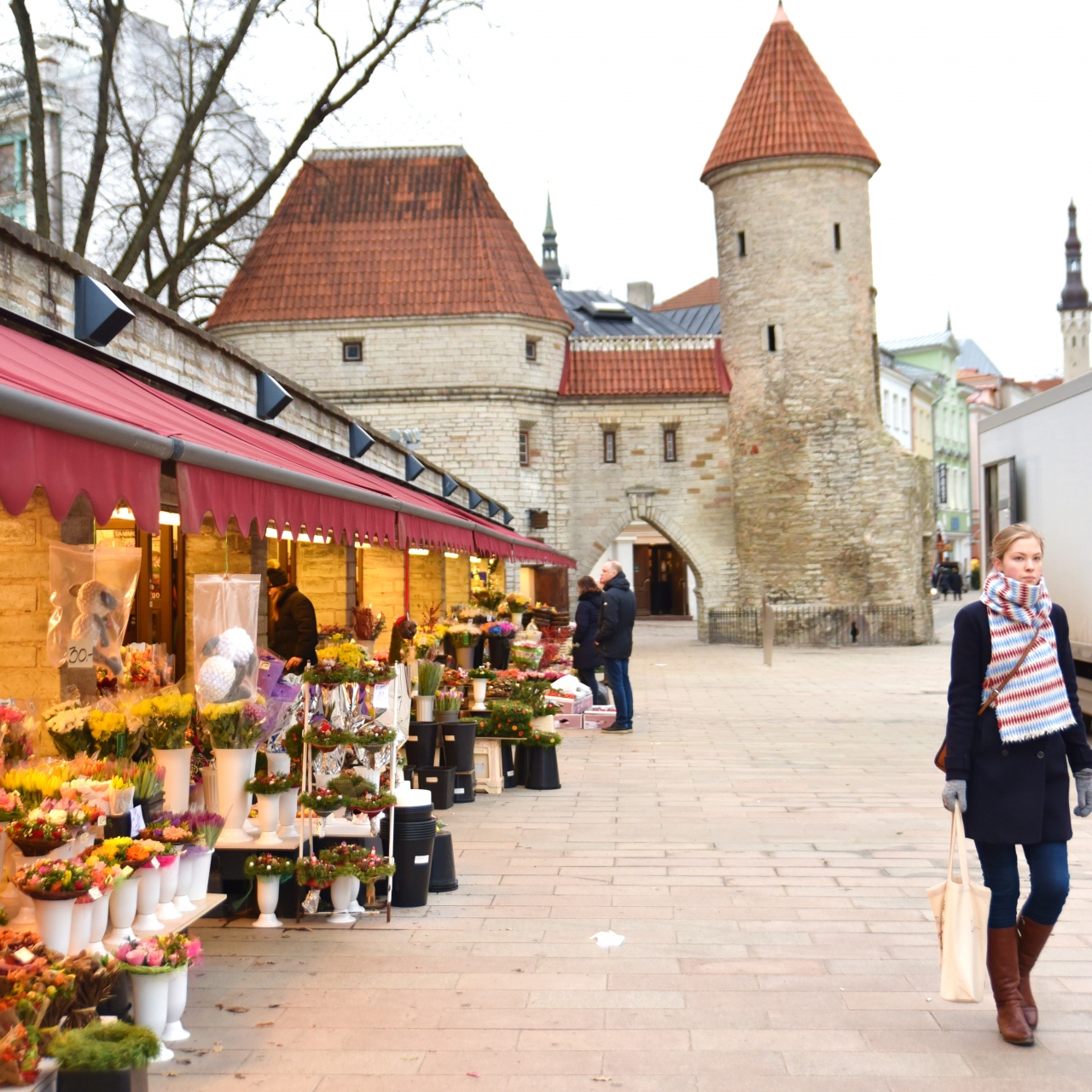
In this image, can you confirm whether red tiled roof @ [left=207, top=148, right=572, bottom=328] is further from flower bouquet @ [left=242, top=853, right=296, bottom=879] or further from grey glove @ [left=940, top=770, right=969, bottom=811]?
grey glove @ [left=940, top=770, right=969, bottom=811]

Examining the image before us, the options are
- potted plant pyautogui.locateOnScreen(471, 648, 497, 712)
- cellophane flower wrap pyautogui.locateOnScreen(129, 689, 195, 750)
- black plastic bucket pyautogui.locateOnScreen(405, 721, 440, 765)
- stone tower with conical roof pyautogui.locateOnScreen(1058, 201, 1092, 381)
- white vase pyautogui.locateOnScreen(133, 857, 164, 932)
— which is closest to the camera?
white vase pyautogui.locateOnScreen(133, 857, 164, 932)

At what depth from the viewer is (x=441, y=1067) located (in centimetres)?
451

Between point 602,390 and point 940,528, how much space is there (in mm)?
44976

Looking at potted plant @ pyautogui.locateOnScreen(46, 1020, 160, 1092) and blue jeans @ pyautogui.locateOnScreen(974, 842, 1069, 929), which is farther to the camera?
blue jeans @ pyautogui.locateOnScreen(974, 842, 1069, 929)

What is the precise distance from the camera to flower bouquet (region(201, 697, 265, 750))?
6184 millimetres

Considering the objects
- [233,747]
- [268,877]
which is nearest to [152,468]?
[233,747]

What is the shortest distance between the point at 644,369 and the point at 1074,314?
236ft

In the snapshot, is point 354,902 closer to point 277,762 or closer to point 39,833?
point 277,762

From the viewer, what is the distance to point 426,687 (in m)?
9.70

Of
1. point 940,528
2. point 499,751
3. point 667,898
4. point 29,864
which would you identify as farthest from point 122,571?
point 940,528

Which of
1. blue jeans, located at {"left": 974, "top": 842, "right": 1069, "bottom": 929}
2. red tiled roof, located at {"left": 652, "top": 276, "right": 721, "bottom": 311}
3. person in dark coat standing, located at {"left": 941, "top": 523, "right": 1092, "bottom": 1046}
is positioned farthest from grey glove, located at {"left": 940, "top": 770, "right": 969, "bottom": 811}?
red tiled roof, located at {"left": 652, "top": 276, "right": 721, "bottom": 311}

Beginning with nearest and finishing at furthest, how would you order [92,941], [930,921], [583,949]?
1. [92,941]
2. [583,949]
3. [930,921]

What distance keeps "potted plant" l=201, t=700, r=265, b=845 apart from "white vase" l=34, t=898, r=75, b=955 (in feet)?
5.93

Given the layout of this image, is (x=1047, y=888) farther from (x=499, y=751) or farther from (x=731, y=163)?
(x=731, y=163)
